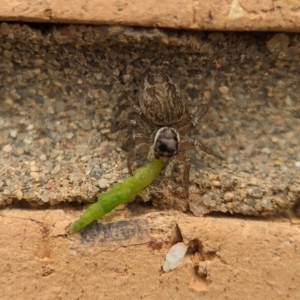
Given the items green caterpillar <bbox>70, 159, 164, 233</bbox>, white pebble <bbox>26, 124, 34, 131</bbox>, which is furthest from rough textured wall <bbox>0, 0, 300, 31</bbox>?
green caterpillar <bbox>70, 159, 164, 233</bbox>

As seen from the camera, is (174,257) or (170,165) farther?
(170,165)

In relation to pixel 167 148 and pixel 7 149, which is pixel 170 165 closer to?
pixel 167 148

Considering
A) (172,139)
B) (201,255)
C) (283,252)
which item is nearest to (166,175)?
→ (172,139)

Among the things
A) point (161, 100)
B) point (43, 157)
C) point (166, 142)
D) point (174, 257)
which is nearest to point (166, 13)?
point (161, 100)

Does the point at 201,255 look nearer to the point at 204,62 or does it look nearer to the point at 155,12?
the point at 204,62

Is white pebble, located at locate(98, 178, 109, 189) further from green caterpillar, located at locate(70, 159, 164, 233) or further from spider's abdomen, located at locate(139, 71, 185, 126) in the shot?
spider's abdomen, located at locate(139, 71, 185, 126)

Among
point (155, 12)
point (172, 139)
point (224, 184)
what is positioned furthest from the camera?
point (172, 139)
